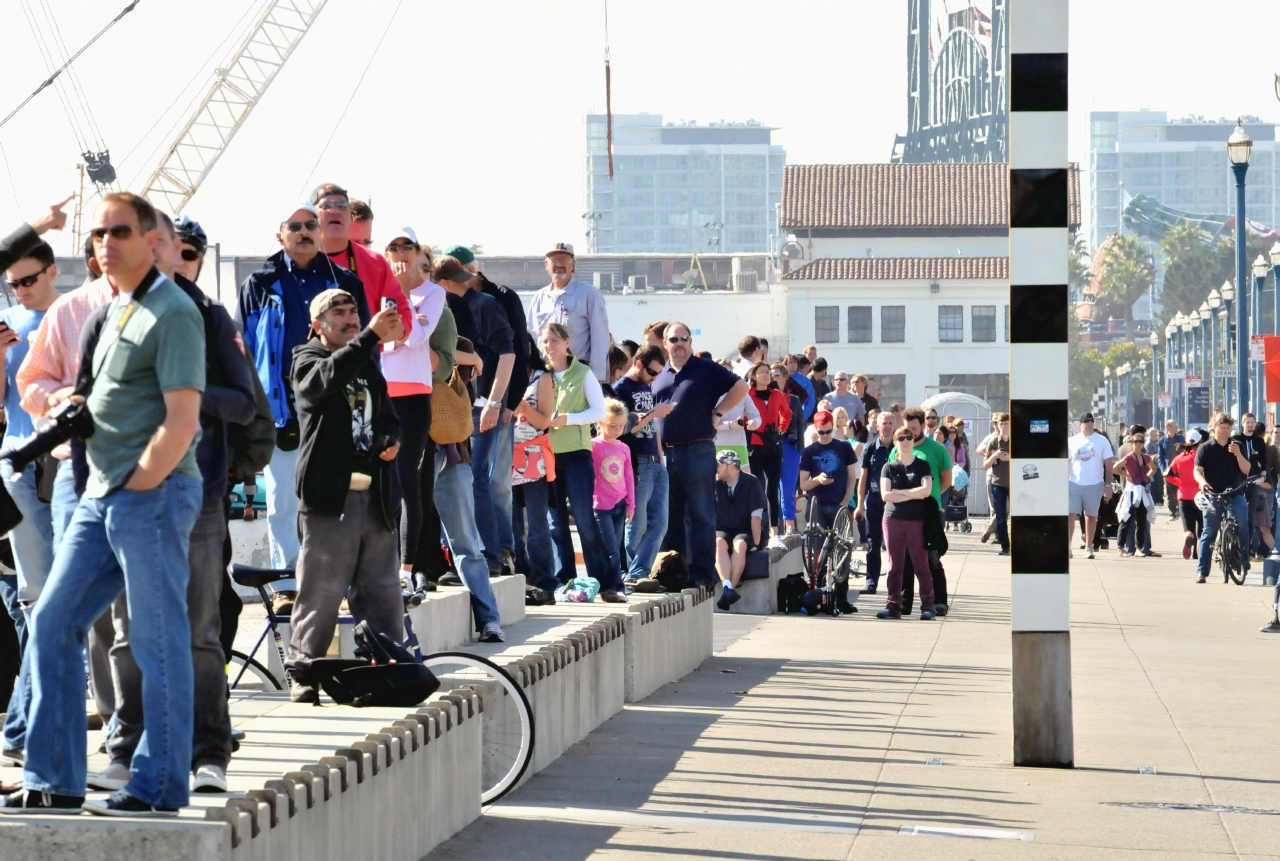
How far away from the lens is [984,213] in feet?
324

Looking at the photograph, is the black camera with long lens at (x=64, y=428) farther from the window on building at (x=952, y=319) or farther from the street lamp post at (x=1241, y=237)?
the window on building at (x=952, y=319)

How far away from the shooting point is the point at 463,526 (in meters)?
9.88

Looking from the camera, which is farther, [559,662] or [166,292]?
[559,662]

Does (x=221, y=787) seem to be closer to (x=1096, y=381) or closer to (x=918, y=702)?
(x=918, y=702)

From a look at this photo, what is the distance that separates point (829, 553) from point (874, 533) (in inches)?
67.0

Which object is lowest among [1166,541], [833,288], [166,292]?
[1166,541]

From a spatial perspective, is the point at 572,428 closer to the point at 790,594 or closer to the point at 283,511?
the point at 283,511

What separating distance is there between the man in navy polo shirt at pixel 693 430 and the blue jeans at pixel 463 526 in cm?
423

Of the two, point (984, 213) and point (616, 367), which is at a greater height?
point (984, 213)

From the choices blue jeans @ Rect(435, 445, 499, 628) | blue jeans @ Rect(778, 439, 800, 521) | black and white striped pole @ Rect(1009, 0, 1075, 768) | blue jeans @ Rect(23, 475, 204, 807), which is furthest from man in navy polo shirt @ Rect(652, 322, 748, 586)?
blue jeans @ Rect(23, 475, 204, 807)

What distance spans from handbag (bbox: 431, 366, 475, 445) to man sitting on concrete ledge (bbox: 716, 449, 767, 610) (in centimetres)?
755

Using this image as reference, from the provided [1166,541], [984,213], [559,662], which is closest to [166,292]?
[559,662]

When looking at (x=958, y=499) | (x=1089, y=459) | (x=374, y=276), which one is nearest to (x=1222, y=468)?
(x=1089, y=459)

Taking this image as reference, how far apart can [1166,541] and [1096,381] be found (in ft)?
385
